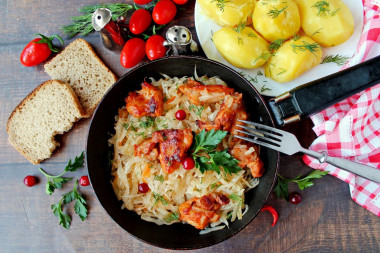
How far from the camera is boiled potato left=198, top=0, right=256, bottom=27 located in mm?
3092

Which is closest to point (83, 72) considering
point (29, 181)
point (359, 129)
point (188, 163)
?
point (29, 181)

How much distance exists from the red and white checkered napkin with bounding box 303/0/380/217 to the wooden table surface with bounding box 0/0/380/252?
0.16 meters

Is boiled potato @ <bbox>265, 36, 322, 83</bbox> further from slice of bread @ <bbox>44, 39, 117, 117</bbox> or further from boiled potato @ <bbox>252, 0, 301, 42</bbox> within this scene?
slice of bread @ <bbox>44, 39, 117, 117</bbox>

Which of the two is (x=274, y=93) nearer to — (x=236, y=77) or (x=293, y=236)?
(x=236, y=77)

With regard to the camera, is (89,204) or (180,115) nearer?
(180,115)

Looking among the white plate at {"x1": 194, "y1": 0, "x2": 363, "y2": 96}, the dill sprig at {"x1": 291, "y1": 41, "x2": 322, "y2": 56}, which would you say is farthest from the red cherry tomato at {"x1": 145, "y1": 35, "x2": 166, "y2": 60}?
the dill sprig at {"x1": 291, "y1": 41, "x2": 322, "y2": 56}

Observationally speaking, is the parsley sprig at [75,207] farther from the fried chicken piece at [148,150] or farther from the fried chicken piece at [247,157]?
the fried chicken piece at [247,157]

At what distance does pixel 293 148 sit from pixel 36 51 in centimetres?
283

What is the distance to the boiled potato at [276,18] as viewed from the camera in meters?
2.99

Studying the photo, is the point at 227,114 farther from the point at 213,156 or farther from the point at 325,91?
the point at 325,91

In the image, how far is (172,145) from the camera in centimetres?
292

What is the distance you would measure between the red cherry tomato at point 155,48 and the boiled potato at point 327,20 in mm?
1365

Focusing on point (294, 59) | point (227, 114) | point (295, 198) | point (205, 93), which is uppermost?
point (294, 59)

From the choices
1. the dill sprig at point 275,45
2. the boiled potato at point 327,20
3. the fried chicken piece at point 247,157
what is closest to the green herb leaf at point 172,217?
the fried chicken piece at point 247,157
